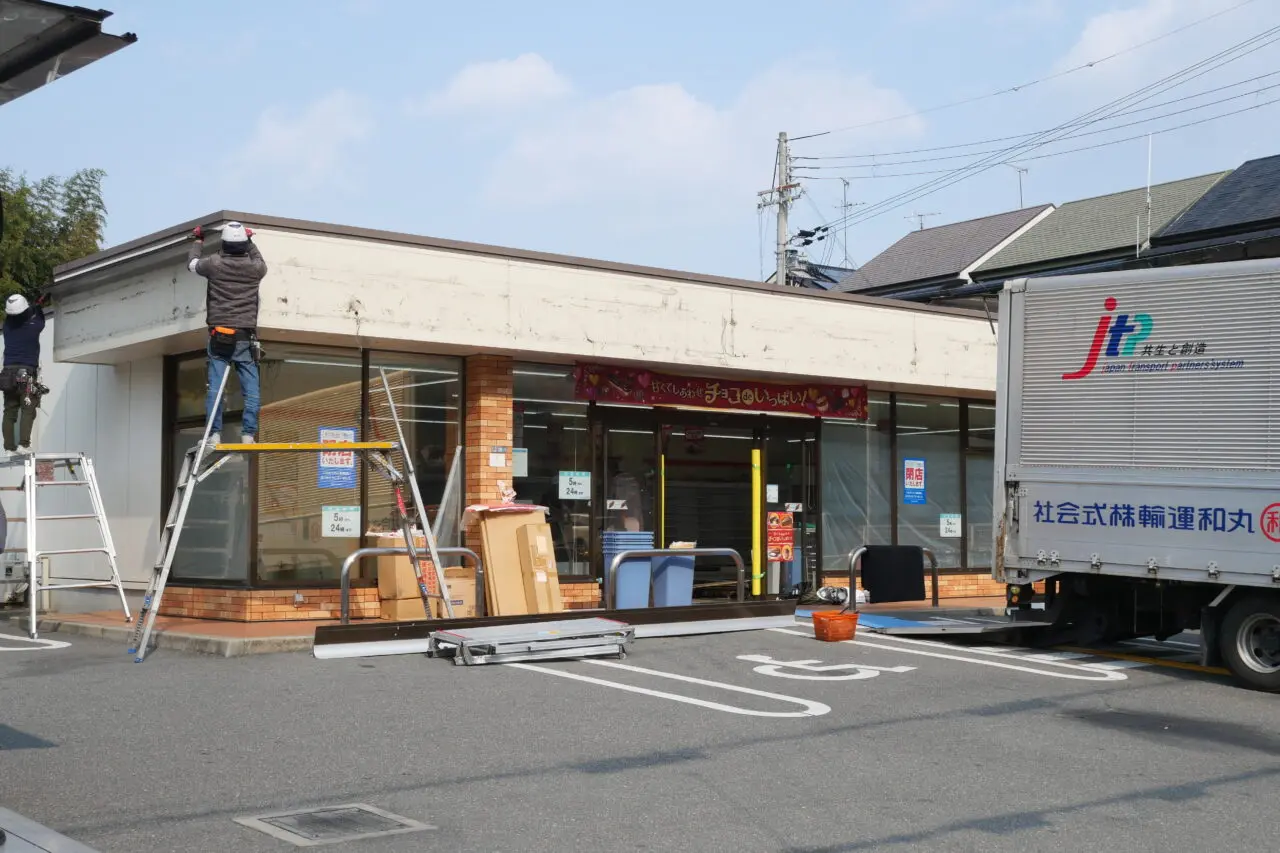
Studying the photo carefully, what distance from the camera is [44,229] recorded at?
111ft

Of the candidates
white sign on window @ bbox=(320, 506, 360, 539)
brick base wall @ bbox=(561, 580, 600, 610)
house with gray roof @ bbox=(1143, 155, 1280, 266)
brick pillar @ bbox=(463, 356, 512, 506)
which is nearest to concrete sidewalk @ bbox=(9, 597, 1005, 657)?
white sign on window @ bbox=(320, 506, 360, 539)

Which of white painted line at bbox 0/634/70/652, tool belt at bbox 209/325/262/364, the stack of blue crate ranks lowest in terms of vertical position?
white painted line at bbox 0/634/70/652

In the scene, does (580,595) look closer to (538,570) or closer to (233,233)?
(538,570)

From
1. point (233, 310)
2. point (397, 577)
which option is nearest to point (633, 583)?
point (397, 577)

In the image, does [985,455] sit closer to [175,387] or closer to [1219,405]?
[1219,405]

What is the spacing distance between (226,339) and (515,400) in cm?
390

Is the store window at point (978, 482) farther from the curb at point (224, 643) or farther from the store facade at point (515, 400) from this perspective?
the curb at point (224, 643)

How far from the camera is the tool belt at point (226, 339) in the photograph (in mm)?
13219

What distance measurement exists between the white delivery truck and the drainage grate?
7831 mm

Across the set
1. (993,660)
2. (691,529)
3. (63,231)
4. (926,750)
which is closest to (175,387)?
(691,529)

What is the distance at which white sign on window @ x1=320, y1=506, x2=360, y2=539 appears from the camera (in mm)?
14922

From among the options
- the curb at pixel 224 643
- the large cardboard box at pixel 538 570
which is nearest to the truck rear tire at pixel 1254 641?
the large cardboard box at pixel 538 570

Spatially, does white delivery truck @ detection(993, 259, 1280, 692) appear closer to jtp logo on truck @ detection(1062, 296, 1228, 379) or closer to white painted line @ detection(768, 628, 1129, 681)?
jtp logo on truck @ detection(1062, 296, 1228, 379)

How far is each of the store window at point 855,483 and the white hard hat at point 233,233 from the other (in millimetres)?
9024
